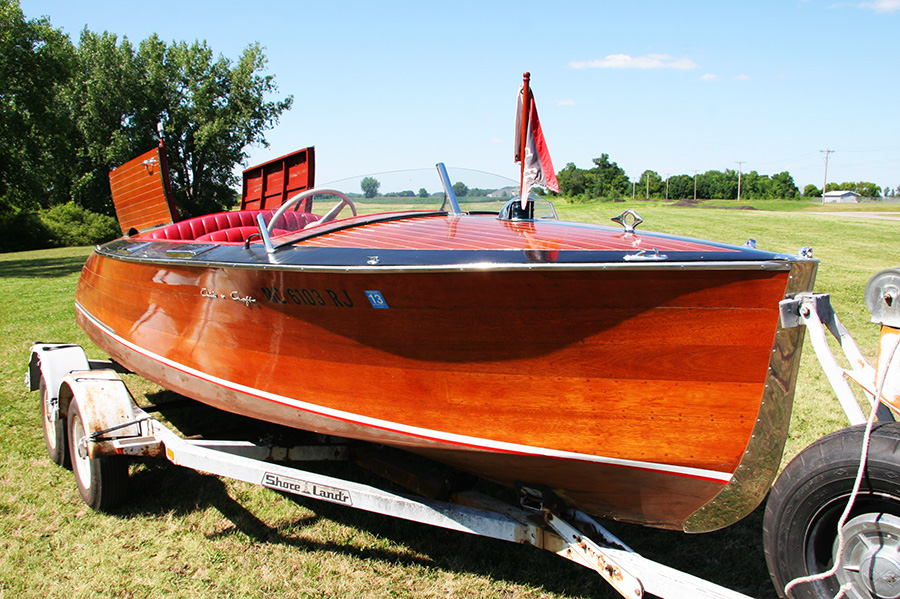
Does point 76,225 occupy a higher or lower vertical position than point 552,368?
higher

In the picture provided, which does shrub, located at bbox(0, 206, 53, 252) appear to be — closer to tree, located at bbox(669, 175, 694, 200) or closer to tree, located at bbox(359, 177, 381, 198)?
tree, located at bbox(359, 177, 381, 198)

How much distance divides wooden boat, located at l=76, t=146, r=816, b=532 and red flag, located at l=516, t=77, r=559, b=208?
0.27m

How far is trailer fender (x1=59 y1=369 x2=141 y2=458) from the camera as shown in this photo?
3160 mm

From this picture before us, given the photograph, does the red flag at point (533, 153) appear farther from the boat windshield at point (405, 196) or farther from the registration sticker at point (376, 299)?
the registration sticker at point (376, 299)

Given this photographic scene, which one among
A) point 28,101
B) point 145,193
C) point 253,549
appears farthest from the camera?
point 28,101

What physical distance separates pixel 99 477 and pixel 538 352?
259cm

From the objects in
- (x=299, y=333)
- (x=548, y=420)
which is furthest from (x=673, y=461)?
(x=299, y=333)

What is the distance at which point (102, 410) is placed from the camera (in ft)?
10.8

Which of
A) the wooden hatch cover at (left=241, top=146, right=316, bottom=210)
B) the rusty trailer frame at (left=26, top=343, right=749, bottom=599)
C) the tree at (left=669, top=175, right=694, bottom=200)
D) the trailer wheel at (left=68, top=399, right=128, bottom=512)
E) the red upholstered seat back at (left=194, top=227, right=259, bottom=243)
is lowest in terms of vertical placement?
the trailer wheel at (left=68, top=399, right=128, bottom=512)

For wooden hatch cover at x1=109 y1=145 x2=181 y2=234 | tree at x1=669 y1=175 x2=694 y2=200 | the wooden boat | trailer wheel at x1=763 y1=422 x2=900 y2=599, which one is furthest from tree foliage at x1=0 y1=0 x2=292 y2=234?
tree at x1=669 y1=175 x2=694 y2=200

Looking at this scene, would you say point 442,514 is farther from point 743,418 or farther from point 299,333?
point 743,418

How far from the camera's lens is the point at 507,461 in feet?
8.15

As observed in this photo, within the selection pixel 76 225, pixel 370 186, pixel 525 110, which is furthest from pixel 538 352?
pixel 76 225

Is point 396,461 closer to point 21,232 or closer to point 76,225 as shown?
point 21,232
